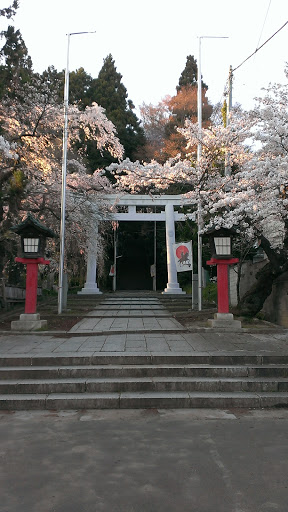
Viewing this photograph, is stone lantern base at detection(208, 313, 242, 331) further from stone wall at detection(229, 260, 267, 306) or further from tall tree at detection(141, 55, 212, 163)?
tall tree at detection(141, 55, 212, 163)

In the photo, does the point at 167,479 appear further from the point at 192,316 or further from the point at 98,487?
the point at 192,316

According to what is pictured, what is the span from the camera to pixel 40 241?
379 inches

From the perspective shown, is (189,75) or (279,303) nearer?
(279,303)

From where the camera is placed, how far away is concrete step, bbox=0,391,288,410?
500 cm

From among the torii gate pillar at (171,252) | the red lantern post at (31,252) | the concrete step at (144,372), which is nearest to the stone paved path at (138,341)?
the concrete step at (144,372)

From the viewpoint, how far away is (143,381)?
5.46 m

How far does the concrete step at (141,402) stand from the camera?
16.4 feet

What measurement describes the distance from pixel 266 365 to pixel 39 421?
3500 mm

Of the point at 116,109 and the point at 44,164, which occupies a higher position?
the point at 116,109

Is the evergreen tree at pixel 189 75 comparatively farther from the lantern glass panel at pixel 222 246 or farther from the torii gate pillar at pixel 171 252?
the lantern glass panel at pixel 222 246

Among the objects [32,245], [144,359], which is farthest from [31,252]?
[144,359]

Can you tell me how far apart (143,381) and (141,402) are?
48 centimetres

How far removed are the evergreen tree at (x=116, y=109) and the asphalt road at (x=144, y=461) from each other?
25.5 metres

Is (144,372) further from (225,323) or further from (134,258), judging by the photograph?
(134,258)
